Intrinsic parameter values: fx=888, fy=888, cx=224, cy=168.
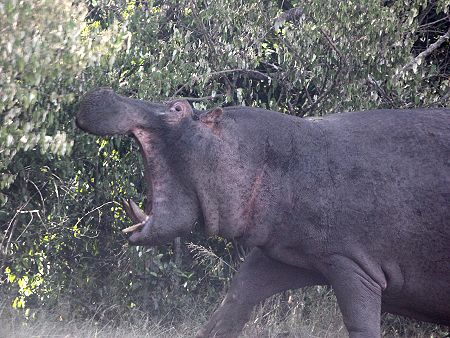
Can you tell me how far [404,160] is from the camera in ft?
18.2

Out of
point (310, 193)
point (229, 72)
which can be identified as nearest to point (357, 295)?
point (310, 193)

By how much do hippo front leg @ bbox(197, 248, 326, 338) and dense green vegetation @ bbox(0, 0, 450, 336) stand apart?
1.55 metres

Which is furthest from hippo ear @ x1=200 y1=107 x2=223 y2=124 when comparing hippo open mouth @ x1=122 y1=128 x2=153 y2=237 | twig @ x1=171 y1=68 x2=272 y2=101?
twig @ x1=171 y1=68 x2=272 y2=101

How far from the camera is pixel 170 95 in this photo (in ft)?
24.6

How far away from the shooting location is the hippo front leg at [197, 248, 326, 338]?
5844 mm

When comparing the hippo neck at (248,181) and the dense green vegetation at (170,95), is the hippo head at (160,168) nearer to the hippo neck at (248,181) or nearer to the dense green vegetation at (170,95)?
the hippo neck at (248,181)

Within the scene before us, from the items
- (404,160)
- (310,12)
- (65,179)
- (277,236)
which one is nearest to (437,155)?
(404,160)

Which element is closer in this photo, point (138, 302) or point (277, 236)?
point (277, 236)

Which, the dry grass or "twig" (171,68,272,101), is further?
"twig" (171,68,272,101)

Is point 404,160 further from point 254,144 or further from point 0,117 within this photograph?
point 0,117

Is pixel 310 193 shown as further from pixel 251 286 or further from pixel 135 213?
pixel 135 213

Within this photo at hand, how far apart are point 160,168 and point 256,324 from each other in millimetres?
2465

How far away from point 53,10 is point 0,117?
952 millimetres

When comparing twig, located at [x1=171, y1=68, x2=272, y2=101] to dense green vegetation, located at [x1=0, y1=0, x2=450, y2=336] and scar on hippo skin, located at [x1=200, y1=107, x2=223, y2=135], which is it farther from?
scar on hippo skin, located at [x1=200, y1=107, x2=223, y2=135]
